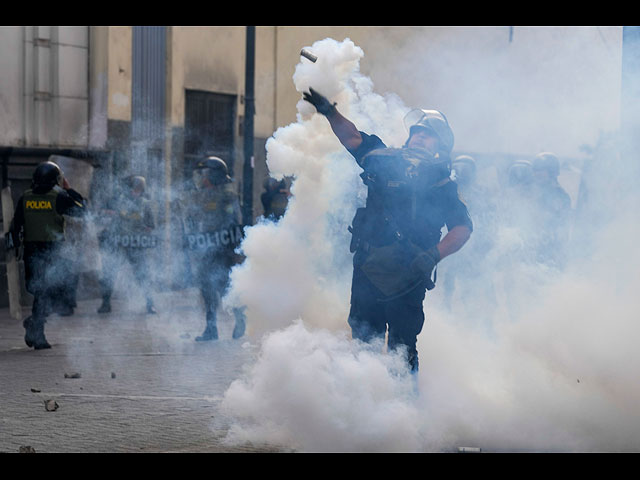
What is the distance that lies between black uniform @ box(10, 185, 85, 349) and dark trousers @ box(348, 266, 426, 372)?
195 inches

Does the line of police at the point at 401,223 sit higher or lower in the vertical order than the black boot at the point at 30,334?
higher

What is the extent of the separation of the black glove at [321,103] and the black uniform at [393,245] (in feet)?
0.73

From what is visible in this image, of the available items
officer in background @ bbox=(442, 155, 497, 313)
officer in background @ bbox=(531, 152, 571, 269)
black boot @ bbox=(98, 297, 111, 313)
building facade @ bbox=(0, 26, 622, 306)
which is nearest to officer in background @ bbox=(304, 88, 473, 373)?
officer in background @ bbox=(442, 155, 497, 313)

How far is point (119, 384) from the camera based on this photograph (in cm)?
840

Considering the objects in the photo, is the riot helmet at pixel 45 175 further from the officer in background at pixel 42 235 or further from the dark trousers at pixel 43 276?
the dark trousers at pixel 43 276

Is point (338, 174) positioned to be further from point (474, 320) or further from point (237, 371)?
point (237, 371)

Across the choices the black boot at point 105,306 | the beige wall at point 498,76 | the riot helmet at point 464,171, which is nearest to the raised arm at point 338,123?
the beige wall at point 498,76

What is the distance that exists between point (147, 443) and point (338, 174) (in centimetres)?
188

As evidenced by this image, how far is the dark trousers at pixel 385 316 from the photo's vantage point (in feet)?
19.9

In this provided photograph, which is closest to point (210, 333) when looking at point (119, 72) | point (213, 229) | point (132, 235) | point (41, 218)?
point (213, 229)

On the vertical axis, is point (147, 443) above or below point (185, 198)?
below

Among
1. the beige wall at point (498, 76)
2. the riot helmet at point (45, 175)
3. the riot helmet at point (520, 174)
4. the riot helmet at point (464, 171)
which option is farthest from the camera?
the riot helmet at point (464, 171)
